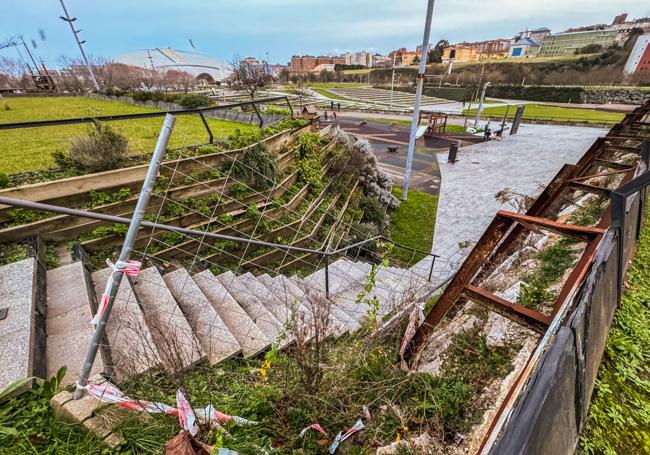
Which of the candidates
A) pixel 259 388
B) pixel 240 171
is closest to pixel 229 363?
pixel 259 388

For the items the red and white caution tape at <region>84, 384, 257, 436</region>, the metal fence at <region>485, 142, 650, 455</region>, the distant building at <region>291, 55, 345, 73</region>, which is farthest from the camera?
the distant building at <region>291, 55, 345, 73</region>

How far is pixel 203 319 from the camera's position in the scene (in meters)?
2.89

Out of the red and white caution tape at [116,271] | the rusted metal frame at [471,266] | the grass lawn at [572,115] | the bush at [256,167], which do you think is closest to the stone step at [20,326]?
the red and white caution tape at [116,271]

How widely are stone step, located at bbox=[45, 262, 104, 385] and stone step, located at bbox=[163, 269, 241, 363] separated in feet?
2.53

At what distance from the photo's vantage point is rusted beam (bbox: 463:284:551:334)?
65.7 inches

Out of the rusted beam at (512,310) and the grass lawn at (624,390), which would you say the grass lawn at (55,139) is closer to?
the rusted beam at (512,310)

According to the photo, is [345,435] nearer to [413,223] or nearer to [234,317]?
[234,317]

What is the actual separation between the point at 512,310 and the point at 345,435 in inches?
51.1

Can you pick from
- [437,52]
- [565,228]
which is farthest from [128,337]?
[437,52]

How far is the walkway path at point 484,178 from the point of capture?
7426mm

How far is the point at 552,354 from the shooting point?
0.95 m

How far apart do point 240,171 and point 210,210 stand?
1167 mm

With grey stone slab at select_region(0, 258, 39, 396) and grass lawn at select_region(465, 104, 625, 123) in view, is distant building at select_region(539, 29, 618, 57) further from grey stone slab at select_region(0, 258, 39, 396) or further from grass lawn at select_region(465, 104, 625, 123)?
grey stone slab at select_region(0, 258, 39, 396)

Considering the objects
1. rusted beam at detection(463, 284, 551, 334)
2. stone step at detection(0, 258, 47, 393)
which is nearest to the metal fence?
rusted beam at detection(463, 284, 551, 334)
